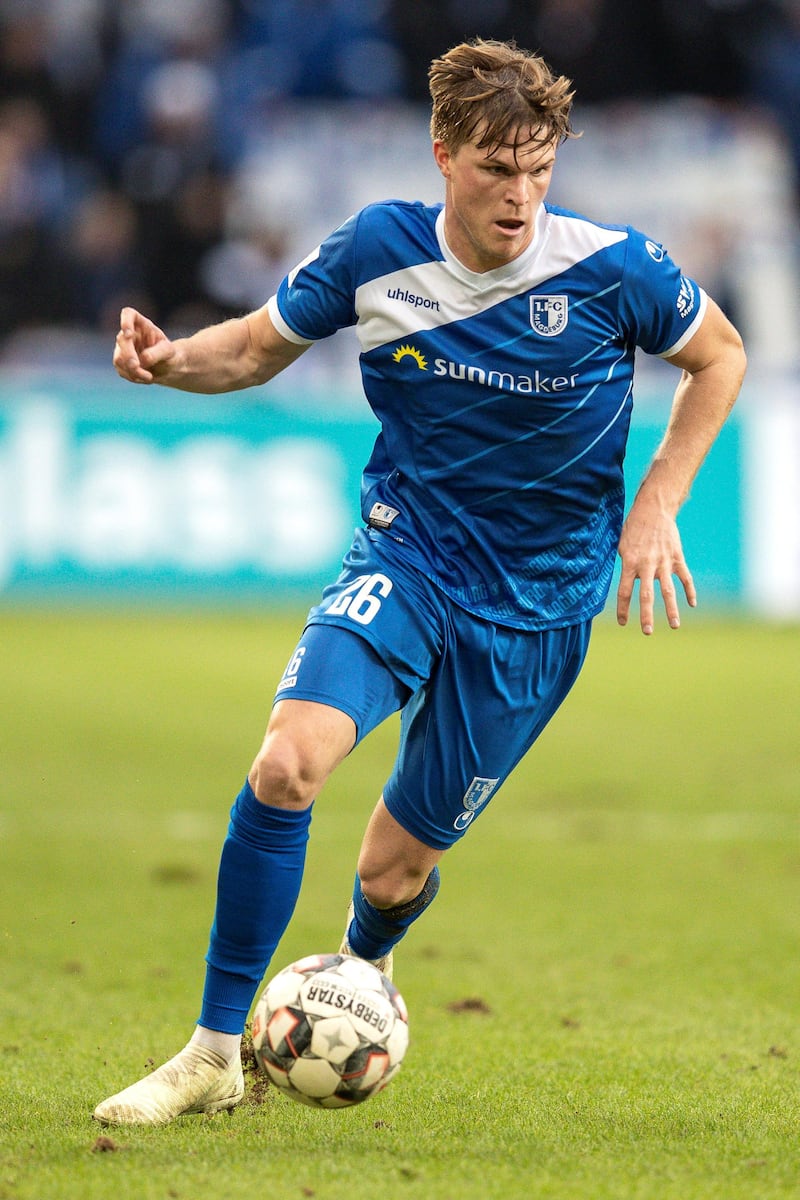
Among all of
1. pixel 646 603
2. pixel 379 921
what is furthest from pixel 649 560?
pixel 379 921

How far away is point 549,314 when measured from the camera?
430 centimetres

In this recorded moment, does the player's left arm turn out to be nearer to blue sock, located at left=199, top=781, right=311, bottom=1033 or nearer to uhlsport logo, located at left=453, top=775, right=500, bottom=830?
uhlsport logo, located at left=453, top=775, right=500, bottom=830

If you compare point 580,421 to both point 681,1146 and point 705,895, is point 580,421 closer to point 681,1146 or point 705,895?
point 681,1146

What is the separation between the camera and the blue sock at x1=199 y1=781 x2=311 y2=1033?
13.0 ft

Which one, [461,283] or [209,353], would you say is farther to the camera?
[209,353]

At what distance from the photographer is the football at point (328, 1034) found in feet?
12.1

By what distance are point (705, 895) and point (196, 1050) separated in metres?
3.39

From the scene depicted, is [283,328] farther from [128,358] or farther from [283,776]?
[283,776]

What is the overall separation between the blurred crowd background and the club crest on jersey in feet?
41.7

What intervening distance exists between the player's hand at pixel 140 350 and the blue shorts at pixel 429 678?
2.18 feet

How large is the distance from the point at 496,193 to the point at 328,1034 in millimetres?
1961

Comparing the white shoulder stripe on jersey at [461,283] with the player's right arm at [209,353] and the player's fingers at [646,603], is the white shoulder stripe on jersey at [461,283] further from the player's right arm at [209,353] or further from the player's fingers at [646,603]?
the player's fingers at [646,603]

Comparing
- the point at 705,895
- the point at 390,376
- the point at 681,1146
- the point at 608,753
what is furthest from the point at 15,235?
the point at 681,1146

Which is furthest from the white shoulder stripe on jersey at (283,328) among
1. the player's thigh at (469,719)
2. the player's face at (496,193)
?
the player's thigh at (469,719)
